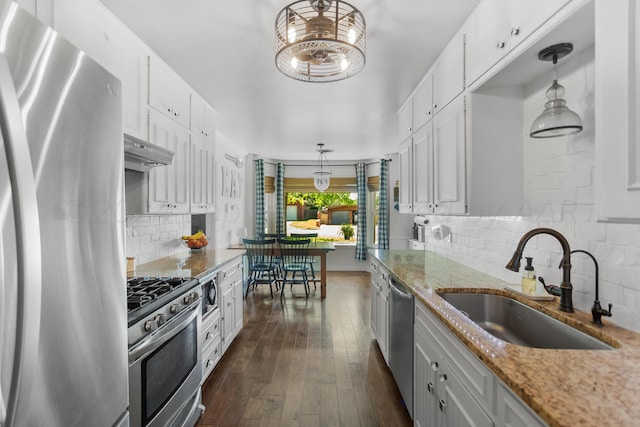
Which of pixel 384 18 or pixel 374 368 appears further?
pixel 374 368

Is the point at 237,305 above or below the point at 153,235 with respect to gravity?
below

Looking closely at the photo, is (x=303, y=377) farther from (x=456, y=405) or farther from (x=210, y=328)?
(x=456, y=405)

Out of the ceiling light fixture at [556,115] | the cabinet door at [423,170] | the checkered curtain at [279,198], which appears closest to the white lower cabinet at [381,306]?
the cabinet door at [423,170]

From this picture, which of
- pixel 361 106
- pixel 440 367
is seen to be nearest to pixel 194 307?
pixel 440 367

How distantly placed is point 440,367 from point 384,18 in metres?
1.83

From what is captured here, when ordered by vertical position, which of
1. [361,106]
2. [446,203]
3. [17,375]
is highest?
[361,106]

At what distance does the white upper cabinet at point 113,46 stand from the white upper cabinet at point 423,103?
79.3 inches

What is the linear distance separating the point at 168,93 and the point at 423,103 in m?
1.99

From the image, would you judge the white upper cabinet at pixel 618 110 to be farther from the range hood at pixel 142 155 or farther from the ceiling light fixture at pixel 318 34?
the range hood at pixel 142 155

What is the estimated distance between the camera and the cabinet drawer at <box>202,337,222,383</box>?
7.72 ft

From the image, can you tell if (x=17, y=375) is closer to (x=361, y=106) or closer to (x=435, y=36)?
(x=435, y=36)

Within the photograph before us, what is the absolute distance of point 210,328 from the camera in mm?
2475

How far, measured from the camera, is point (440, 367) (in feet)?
4.58

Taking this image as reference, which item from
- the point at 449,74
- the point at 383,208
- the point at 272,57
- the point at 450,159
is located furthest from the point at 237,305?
the point at 383,208
